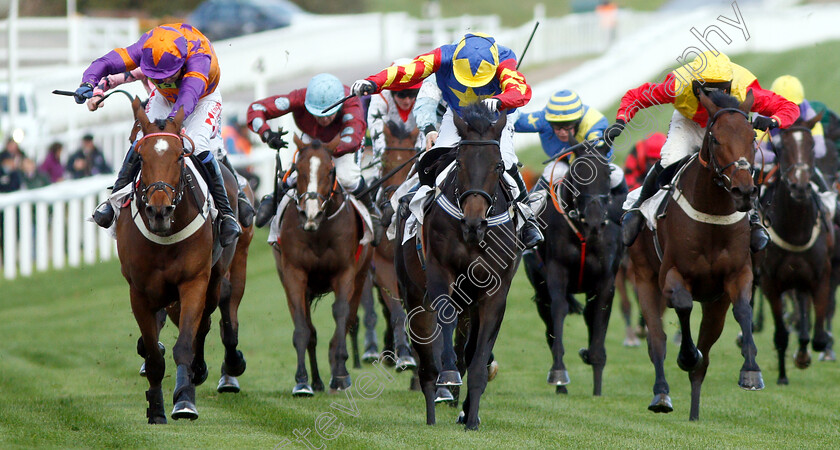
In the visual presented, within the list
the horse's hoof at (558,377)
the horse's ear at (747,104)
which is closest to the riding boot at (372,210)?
the horse's hoof at (558,377)

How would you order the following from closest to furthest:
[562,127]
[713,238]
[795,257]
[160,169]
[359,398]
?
1. [160,169]
2. [713,238]
3. [359,398]
4. [562,127]
5. [795,257]

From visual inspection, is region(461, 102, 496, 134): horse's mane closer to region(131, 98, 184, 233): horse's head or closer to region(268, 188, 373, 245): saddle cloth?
region(131, 98, 184, 233): horse's head

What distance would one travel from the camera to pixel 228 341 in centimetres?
974

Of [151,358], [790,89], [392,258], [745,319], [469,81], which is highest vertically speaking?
[790,89]

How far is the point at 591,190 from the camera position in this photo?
10.3m

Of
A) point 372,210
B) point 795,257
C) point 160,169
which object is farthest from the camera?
point 795,257

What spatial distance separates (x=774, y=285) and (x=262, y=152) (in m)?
13.2

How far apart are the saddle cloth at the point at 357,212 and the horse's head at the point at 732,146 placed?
10.7 feet

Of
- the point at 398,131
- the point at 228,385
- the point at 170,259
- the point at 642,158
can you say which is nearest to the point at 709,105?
the point at 170,259

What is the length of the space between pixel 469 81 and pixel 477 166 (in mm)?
1276

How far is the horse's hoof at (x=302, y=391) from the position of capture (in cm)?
962

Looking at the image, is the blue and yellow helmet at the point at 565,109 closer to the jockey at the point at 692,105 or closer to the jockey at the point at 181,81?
the jockey at the point at 692,105

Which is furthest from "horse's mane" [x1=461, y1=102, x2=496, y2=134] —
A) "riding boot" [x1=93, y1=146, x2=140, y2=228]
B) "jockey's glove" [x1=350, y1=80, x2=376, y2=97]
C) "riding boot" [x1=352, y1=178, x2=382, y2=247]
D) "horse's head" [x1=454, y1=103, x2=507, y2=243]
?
"riding boot" [x1=352, y1=178, x2=382, y2=247]

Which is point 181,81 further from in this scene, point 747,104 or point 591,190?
point 747,104
